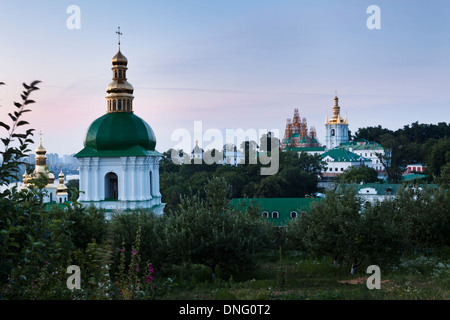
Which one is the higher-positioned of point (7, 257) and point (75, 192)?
point (75, 192)

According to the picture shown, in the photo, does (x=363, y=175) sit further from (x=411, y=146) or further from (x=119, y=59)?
(x=119, y=59)

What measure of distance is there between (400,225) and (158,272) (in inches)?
309

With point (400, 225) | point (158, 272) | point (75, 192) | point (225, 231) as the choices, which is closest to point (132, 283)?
point (75, 192)

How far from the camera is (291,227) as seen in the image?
18.7 metres

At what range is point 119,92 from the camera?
80.1 feet

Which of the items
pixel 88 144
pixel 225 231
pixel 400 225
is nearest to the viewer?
pixel 225 231

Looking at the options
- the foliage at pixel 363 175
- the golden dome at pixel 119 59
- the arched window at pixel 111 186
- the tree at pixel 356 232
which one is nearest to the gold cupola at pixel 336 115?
the foliage at pixel 363 175

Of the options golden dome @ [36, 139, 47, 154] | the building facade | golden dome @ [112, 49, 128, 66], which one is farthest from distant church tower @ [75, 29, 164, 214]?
the building facade

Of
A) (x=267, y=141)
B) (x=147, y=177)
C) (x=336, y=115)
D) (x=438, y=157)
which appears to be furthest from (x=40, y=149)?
(x=336, y=115)

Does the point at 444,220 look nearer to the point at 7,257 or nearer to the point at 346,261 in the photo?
the point at 346,261

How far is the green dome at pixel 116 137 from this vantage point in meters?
23.6

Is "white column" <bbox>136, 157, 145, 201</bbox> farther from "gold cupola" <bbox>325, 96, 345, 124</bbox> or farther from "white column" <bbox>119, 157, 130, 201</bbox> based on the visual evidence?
"gold cupola" <bbox>325, 96, 345, 124</bbox>

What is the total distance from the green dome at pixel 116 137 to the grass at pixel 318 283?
34.0 ft

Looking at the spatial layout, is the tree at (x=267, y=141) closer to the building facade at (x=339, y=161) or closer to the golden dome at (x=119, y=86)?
the building facade at (x=339, y=161)
